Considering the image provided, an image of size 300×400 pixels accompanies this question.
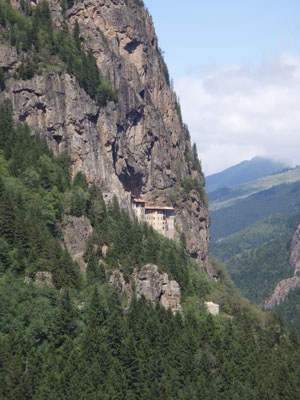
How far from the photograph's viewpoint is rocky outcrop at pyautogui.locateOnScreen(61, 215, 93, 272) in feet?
429

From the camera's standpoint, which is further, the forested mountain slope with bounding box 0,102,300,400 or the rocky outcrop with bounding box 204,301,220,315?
the rocky outcrop with bounding box 204,301,220,315

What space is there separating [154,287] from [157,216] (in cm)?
5221

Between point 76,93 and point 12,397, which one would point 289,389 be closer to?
point 12,397

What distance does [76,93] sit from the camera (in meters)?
163

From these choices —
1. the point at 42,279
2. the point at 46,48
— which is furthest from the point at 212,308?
the point at 46,48

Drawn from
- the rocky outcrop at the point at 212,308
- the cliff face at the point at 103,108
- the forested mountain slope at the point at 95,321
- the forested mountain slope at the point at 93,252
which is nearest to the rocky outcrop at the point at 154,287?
the forested mountain slope at the point at 93,252

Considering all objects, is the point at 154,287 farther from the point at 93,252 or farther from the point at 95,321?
the point at 95,321

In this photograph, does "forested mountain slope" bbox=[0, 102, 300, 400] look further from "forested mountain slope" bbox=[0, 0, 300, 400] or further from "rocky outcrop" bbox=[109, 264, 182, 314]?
"rocky outcrop" bbox=[109, 264, 182, 314]

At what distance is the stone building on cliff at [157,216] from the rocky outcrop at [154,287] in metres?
41.1

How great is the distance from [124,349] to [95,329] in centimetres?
512

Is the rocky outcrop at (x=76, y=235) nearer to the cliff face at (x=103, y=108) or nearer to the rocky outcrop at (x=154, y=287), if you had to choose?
the rocky outcrop at (x=154, y=287)

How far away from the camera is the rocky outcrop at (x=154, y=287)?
13262 centimetres

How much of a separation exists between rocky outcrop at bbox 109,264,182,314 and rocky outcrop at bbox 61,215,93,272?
7381 mm

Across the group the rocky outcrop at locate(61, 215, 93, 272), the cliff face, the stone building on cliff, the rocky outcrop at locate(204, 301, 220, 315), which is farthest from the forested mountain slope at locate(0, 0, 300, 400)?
the stone building on cliff
